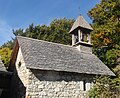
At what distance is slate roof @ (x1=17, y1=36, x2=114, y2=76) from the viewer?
552 inches

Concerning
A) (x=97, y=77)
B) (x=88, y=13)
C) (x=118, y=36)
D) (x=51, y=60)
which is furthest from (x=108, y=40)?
(x=51, y=60)

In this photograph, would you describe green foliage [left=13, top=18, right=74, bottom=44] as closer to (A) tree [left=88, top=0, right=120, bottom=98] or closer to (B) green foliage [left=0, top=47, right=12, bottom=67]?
(B) green foliage [left=0, top=47, right=12, bottom=67]

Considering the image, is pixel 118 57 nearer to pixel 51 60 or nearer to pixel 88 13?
pixel 88 13

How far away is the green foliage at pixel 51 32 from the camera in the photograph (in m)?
33.6

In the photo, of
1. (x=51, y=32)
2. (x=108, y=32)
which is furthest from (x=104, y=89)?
(x=51, y=32)

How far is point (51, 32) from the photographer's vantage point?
35.0 m

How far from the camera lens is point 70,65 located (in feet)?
50.3

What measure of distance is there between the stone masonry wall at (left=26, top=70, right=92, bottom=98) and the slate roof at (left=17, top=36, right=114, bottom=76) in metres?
0.40

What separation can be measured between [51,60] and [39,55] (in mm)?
906

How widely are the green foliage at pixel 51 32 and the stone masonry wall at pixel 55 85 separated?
60.8ft

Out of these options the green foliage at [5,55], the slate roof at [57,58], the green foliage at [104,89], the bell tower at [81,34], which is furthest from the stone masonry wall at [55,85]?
the green foliage at [5,55]

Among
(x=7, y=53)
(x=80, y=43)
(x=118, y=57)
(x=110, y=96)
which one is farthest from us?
A: (x=7, y=53)

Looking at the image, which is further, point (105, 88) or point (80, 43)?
point (80, 43)

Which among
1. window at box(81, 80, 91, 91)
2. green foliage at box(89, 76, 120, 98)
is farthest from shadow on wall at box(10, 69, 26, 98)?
green foliage at box(89, 76, 120, 98)
